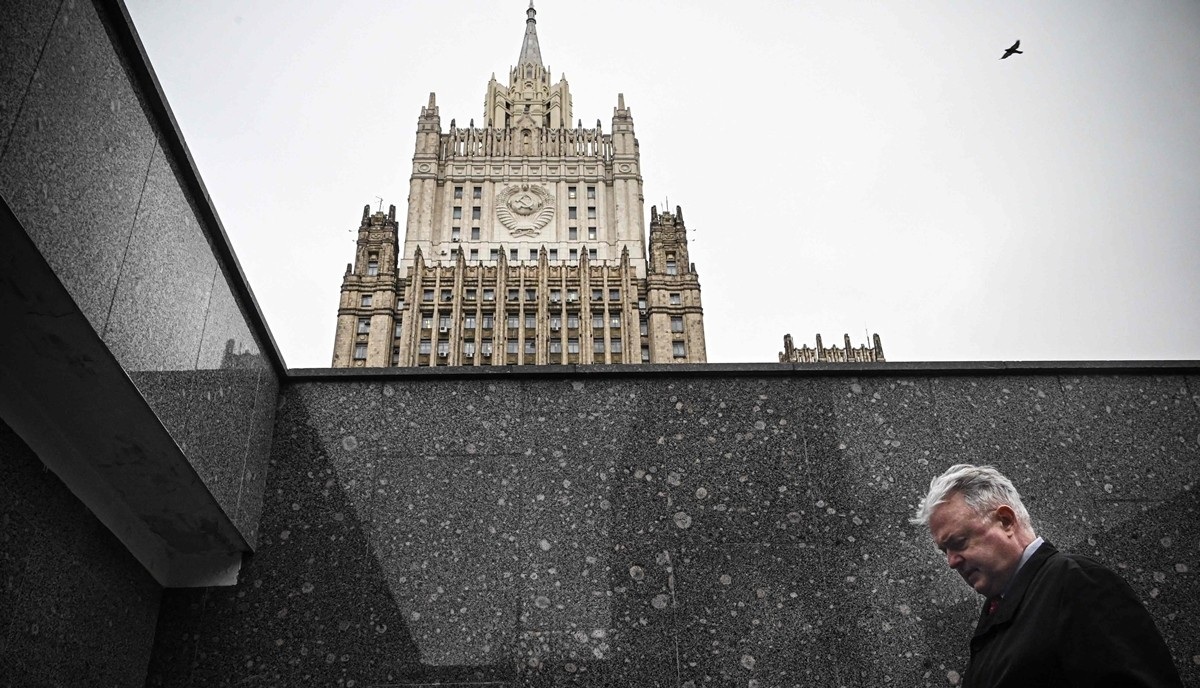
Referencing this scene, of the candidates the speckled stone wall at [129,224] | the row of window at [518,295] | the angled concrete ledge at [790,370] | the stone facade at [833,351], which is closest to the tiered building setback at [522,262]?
the row of window at [518,295]

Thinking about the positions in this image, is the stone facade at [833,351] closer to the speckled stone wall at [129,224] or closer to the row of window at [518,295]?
the row of window at [518,295]

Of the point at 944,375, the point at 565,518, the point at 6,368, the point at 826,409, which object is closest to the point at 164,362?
the point at 6,368

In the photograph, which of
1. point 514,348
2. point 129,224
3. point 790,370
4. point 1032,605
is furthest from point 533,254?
point 1032,605

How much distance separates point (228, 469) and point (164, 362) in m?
0.73

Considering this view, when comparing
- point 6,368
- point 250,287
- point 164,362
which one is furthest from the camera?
point 250,287

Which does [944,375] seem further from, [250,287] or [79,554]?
[79,554]

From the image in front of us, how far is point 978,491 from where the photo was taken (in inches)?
105

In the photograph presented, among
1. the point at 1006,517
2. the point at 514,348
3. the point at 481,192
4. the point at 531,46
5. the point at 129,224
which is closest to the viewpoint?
the point at 1006,517

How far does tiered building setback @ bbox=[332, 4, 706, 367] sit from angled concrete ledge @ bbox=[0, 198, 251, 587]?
194 ft

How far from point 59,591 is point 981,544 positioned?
302 cm

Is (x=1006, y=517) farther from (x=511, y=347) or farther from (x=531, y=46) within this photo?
(x=531, y=46)

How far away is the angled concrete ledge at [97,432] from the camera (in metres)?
2.63

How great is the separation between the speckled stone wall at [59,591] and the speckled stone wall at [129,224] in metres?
0.45

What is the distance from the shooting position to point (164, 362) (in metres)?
3.22
